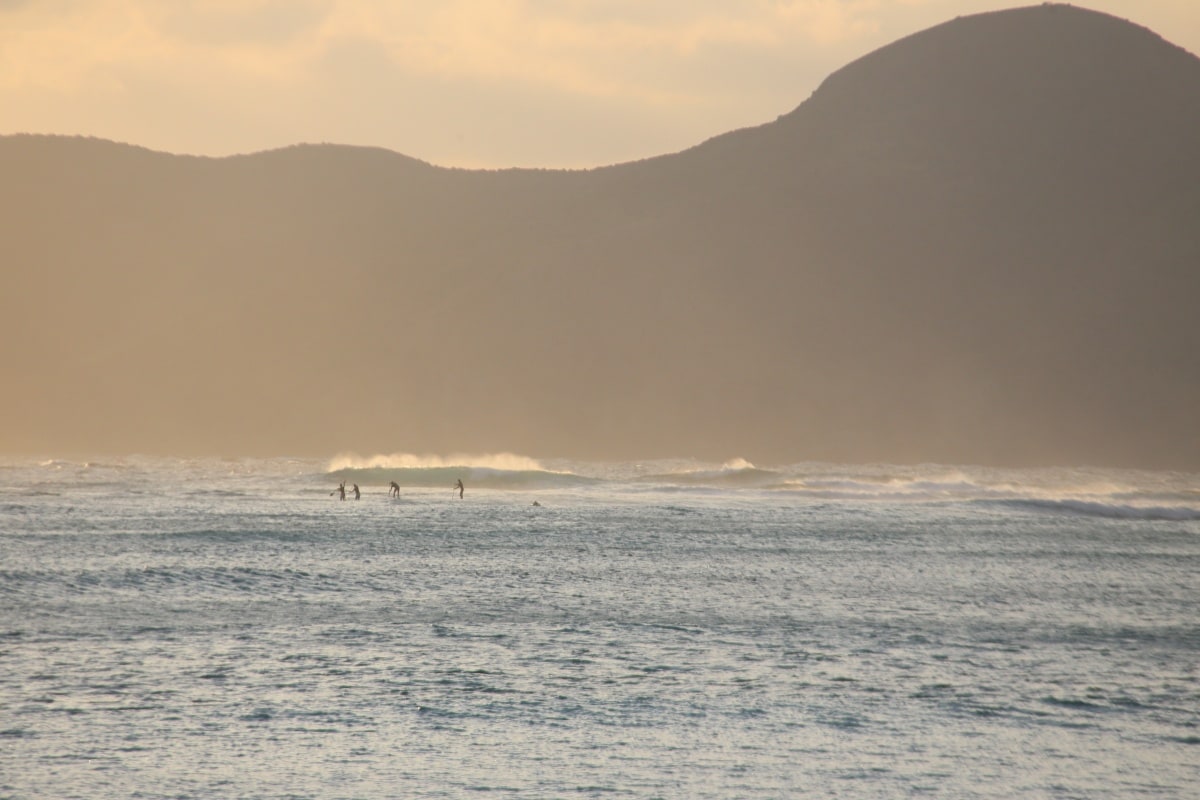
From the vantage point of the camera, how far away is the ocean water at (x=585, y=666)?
13.7 meters

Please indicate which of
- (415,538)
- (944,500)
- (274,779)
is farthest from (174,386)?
(274,779)

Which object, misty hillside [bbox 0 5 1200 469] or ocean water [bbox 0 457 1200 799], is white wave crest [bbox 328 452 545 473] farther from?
ocean water [bbox 0 457 1200 799]

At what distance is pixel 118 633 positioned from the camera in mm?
21266

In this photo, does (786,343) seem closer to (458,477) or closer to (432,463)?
(432,463)

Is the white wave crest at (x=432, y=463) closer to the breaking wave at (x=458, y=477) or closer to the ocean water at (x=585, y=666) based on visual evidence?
the breaking wave at (x=458, y=477)

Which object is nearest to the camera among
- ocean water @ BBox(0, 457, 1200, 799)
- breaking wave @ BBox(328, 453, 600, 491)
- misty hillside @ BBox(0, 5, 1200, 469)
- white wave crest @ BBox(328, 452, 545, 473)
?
ocean water @ BBox(0, 457, 1200, 799)

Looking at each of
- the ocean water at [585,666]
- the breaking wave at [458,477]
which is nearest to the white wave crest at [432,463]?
the breaking wave at [458,477]

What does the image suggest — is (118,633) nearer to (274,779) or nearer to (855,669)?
(274,779)

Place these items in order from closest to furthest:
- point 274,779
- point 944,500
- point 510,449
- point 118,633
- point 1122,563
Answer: point 274,779 < point 118,633 < point 1122,563 < point 944,500 < point 510,449

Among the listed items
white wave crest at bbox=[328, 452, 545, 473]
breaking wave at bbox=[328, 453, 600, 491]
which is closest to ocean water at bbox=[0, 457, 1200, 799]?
breaking wave at bbox=[328, 453, 600, 491]

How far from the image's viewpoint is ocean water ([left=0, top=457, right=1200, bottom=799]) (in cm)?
1374

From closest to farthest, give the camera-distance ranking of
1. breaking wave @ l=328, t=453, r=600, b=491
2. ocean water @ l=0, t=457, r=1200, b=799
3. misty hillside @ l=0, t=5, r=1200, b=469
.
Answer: ocean water @ l=0, t=457, r=1200, b=799 → breaking wave @ l=328, t=453, r=600, b=491 → misty hillside @ l=0, t=5, r=1200, b=469

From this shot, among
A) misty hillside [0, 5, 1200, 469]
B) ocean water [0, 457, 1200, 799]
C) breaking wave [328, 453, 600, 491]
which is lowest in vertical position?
ocean water [0, 457, 1200, 799]

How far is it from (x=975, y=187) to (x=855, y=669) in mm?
192092
